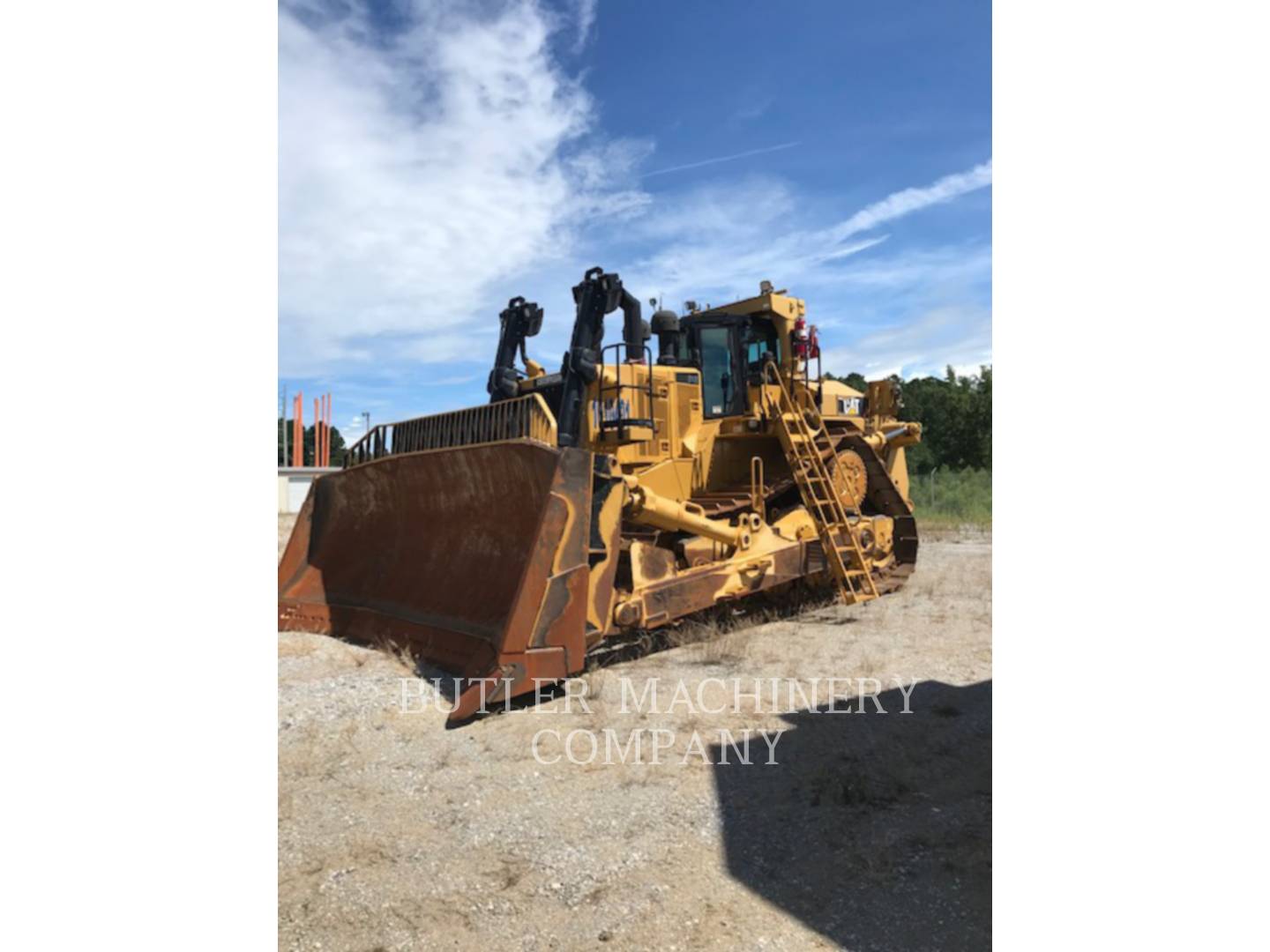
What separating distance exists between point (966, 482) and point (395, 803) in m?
21.8

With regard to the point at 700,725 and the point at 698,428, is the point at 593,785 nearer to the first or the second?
the point at 700,725

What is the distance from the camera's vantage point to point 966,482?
75.2 feet

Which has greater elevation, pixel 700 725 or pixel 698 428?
pixel 698 428

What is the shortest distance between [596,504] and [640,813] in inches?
86.4

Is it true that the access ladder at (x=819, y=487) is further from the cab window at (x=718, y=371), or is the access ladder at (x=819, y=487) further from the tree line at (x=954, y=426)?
the tree line at (x=954, y=426)

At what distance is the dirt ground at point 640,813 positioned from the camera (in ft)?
9.25

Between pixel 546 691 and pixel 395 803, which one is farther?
pixel 546 691

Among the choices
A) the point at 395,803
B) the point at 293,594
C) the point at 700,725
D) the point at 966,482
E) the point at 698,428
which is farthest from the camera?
the point at 966,482

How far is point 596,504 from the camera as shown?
5.39m

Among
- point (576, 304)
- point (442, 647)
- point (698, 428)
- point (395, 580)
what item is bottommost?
point (442, 647)

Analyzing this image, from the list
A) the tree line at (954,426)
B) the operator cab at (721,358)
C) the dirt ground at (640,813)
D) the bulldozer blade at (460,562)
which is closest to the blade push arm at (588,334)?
the bulldozer blade at (460,562)

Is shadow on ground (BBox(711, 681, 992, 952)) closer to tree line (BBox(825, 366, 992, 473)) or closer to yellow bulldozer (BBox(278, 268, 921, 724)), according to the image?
yellow bulldozer (BBox(278, 268, 921, 724))

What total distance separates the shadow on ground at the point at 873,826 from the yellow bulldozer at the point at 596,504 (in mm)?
1566

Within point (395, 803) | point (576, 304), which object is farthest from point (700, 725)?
point (576, 304)
